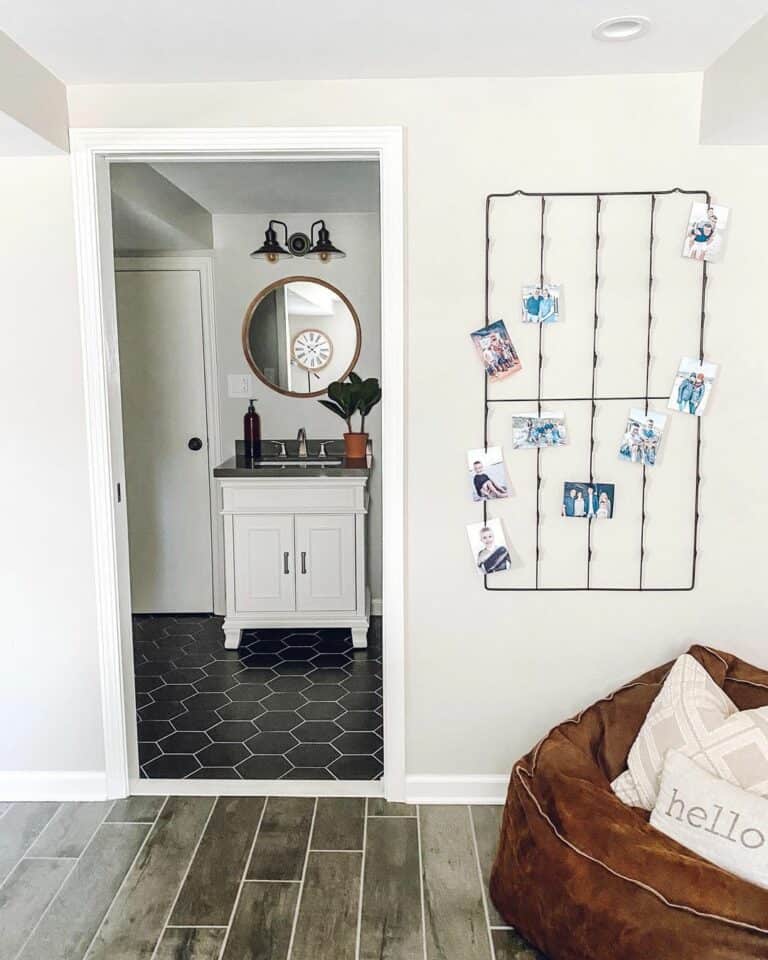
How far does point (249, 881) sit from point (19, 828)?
0.81m

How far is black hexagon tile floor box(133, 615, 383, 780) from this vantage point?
295cm

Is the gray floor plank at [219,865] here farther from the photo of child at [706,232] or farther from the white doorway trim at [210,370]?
the photo of child at [706,232]

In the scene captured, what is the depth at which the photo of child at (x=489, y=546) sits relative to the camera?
2539 millimetres

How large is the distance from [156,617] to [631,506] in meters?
3.05

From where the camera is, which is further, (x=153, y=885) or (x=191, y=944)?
(x=153, y=885)

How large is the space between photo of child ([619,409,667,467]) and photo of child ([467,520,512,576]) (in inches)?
17.8

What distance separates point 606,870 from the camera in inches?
71.6

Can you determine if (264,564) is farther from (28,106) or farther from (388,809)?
(28,106)

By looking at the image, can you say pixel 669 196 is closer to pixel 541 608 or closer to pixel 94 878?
pixel 541 608

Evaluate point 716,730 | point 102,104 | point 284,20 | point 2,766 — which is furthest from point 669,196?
point 2,766

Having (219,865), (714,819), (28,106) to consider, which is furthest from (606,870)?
(28,106)

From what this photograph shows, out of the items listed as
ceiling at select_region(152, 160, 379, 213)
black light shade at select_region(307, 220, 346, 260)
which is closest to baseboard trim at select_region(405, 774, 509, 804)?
ceiling at select_region(152, 160, 379, 213)

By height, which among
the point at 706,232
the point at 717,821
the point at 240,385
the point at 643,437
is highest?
the point at 706,232

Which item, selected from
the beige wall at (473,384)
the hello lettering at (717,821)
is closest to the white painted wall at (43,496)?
the beige wall at (473,384)
